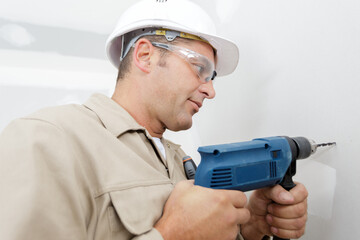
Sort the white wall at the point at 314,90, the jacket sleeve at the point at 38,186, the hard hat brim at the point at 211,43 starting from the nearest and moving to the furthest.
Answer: the jacket sleeve at the point at 38,186 < the white wall at the point at 314,90 < the hard hat brim at the point at 211,43

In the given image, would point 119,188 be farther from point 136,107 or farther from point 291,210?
point 291,210

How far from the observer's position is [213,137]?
1575mm

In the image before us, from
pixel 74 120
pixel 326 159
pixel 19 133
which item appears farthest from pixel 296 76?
pixel 19 133

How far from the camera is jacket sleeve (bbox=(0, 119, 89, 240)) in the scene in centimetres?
45

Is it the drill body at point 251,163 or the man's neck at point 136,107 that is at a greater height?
the man's neck at point 136,107

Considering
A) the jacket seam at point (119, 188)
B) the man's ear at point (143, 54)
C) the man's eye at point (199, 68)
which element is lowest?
the jacket seam at point (119, 188)

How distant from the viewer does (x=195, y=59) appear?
942mm

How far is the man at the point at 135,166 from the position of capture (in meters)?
0.50

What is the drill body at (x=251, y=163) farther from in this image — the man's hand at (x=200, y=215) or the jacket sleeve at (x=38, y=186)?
the jacket sleeve at (x=38, y=186)

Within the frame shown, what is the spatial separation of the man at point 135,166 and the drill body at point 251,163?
0.04m

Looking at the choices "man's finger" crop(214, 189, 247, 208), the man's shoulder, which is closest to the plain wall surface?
"man's finger" crop(214, 189, 247, 208)

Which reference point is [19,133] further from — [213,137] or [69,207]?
[213,137]

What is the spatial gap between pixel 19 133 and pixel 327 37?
1031 millimetres

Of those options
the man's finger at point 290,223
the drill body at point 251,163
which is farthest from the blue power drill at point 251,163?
the man's finger at point 290,223
